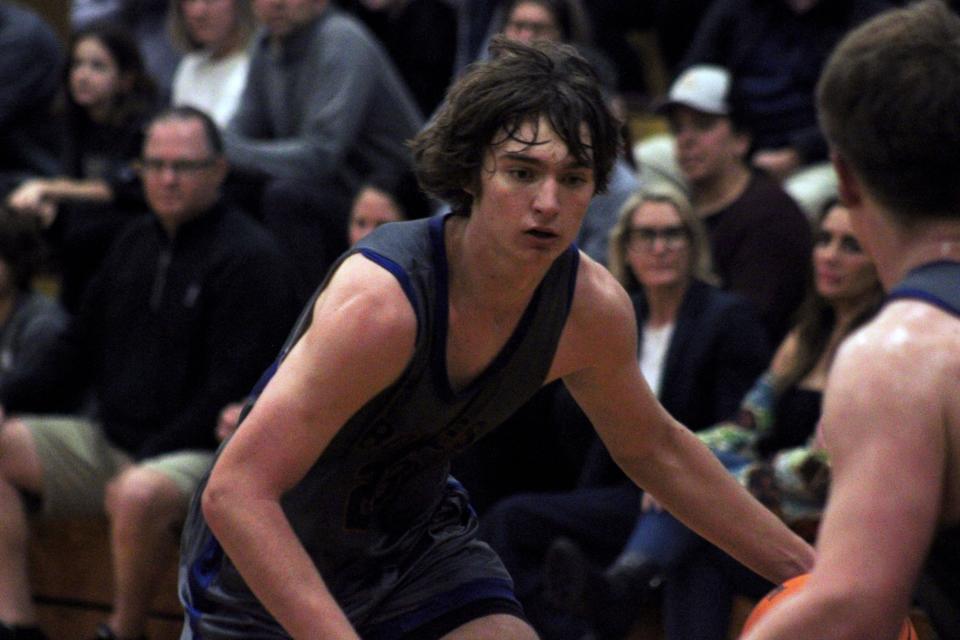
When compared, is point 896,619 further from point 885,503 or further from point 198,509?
point 198,509

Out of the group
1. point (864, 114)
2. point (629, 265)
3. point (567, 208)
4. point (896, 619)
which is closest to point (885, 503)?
point (896, 619)

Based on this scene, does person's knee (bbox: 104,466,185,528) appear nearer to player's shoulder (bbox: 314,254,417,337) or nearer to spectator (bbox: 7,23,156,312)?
spectator (bbox: 7,23,156,312)

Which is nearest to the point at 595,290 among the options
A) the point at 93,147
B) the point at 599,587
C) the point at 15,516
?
the point at 599,587

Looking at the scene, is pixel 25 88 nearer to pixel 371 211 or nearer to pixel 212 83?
pixel 212 83

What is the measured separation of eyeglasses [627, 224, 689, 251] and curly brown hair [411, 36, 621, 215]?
2510 millimetres

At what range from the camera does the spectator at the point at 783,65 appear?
6773mm

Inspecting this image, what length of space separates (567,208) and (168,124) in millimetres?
3847

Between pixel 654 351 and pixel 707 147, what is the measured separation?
48.2 inches

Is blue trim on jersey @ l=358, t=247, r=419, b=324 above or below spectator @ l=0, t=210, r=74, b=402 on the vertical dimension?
above

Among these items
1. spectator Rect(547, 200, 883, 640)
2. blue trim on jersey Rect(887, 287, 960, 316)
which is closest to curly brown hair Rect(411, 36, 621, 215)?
blue trim on jersey Rect(887, 287, 960, 316)

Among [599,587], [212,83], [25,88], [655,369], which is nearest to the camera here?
[599,587]

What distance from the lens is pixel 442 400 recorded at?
10.3 ft

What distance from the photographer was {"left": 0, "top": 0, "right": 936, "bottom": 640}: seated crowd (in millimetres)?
5359

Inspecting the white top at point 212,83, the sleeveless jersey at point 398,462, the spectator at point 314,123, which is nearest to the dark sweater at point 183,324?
the spectator at point 314,123
